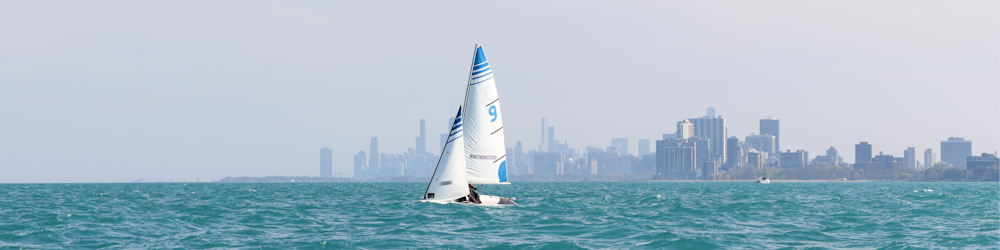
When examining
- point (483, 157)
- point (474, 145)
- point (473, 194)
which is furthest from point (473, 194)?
point (474, 145)

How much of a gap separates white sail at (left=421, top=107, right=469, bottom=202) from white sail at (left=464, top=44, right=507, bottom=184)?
0.42m

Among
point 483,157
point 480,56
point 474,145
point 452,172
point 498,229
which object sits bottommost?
point 498,229

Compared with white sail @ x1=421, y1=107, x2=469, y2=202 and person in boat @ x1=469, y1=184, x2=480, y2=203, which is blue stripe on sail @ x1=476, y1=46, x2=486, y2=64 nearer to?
white sail @ x1=421, y1=107, x2=469, y2=202

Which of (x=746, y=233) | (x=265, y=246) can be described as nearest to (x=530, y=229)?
(x=746, y=233)

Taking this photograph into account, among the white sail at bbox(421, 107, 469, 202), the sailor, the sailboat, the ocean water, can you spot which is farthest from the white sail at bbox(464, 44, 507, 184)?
the ocean water

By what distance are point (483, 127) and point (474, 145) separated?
107 cm

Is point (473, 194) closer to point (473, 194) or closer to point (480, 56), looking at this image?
point (473, 194)

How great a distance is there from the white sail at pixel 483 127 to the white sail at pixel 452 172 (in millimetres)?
421

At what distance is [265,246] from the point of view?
26.6 metres

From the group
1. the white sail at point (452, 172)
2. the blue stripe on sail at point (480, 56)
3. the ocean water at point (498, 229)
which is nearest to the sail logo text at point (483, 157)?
the white sail at point (452, 172)

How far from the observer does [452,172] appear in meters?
42.5

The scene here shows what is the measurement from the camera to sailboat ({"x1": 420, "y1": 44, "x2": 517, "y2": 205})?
40.6 m

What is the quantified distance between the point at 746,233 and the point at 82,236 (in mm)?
24711

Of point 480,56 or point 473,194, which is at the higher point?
point 480,56
